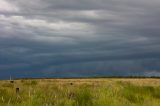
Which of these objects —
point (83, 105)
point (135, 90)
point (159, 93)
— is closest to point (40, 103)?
point (83, 105)

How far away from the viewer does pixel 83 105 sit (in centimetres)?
1479

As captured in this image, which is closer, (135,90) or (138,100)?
(138,100)

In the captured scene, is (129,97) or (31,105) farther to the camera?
(129,97)

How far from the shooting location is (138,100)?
18.0 m

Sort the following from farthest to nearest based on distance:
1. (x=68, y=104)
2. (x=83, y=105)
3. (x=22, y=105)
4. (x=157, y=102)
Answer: (x=157, y=102) < (x=83, y=105) < (x=68, y=104) < (x=22, y=105)

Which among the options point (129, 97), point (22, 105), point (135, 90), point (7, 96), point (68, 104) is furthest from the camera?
point (135, 90)

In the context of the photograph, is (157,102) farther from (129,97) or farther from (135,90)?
(135,90)

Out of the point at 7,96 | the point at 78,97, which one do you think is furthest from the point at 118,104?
the point at 7,96

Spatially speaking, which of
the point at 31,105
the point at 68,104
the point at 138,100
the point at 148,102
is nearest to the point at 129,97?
the point at 138,100

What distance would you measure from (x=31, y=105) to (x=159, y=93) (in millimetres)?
11336

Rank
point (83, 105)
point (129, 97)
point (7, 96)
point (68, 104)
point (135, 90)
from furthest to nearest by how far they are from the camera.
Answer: point (135, 90) → point (129, 97) → point (7, 96) → point (83, 105) → point (68, 104)

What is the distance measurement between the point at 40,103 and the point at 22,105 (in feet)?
2.56

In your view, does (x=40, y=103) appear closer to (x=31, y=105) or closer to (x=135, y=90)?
(x=31, y=105)

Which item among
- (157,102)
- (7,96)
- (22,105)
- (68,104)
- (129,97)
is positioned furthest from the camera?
(129,97)
